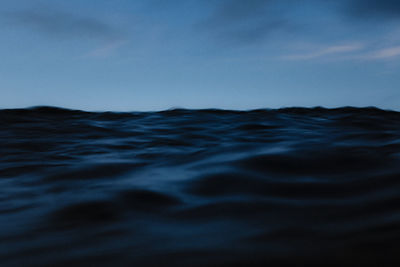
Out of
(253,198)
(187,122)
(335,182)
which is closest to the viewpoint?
(253,198)

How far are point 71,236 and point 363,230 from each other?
1.56 meters

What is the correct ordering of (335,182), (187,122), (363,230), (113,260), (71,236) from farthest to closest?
(187,122), (335,182), (71,236), (363,230), (113,260)

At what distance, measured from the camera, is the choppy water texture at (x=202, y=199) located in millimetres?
1559

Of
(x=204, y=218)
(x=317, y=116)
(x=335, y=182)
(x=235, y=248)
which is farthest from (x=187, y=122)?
(x=235, y=248)

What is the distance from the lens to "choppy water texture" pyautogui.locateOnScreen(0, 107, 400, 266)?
156cm

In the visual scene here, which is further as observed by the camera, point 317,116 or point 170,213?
point 317,116

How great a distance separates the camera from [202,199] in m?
2.31

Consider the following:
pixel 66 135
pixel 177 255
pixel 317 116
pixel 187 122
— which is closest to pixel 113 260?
pixel 177 255

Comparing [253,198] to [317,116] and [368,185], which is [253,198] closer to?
[368,185]

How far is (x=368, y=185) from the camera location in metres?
2.46

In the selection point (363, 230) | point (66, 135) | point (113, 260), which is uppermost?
point (66, 135)

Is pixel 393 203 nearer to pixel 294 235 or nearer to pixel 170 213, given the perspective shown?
pixel 294 235

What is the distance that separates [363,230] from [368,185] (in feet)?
2.98

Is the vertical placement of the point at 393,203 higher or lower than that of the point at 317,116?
lower
